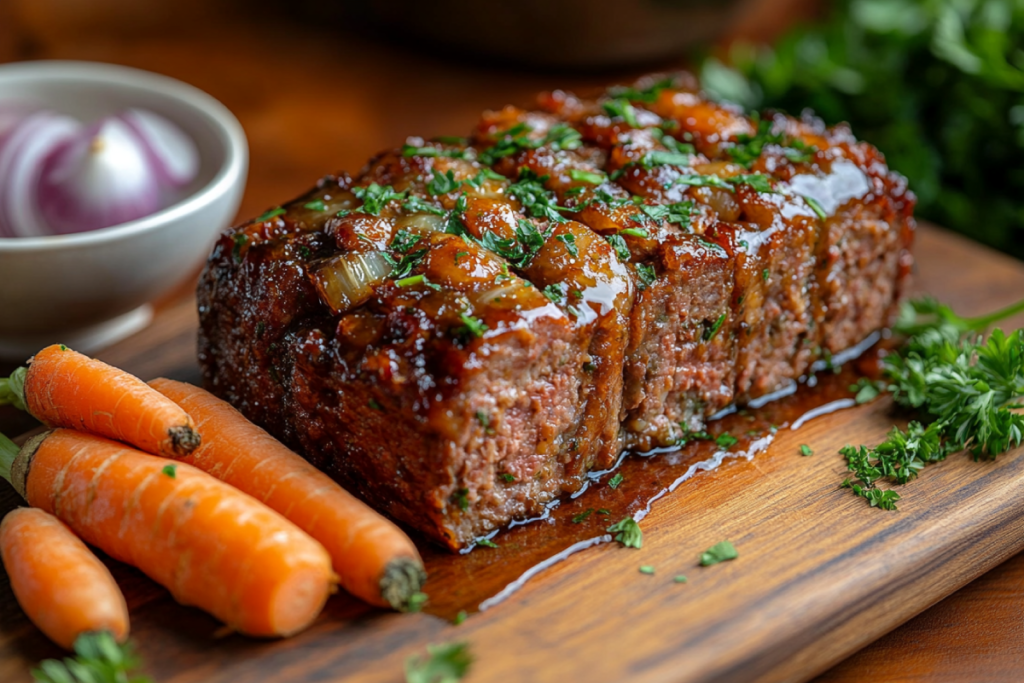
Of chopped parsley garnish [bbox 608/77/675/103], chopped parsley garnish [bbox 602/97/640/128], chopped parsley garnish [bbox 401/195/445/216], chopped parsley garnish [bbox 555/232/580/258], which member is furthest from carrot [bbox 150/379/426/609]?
chopped parsley garnish [bbox 608/77/675/103]

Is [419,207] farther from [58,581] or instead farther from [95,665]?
[95,665]

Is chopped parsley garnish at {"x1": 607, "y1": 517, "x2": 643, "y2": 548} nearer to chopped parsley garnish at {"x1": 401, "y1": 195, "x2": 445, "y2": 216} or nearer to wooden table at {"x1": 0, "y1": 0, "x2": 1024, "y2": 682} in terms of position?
chopped parsley garnish at {"x1": 401, "y1": 195, "x2": 445, "y2": 216}

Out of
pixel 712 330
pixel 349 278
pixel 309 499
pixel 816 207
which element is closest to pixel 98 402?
pixel 309 499

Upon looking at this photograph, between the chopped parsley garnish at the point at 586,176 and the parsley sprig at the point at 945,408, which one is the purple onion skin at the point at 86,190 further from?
the parsley sprig at the point at 945,408

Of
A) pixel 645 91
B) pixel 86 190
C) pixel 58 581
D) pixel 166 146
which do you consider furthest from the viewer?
pixel 166 146

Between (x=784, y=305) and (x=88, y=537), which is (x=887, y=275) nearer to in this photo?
(x=784, y=305)

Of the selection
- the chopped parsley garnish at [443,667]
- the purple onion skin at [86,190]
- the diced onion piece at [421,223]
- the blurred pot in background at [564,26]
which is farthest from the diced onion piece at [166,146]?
the chopped parsley garnish at [443,667]
